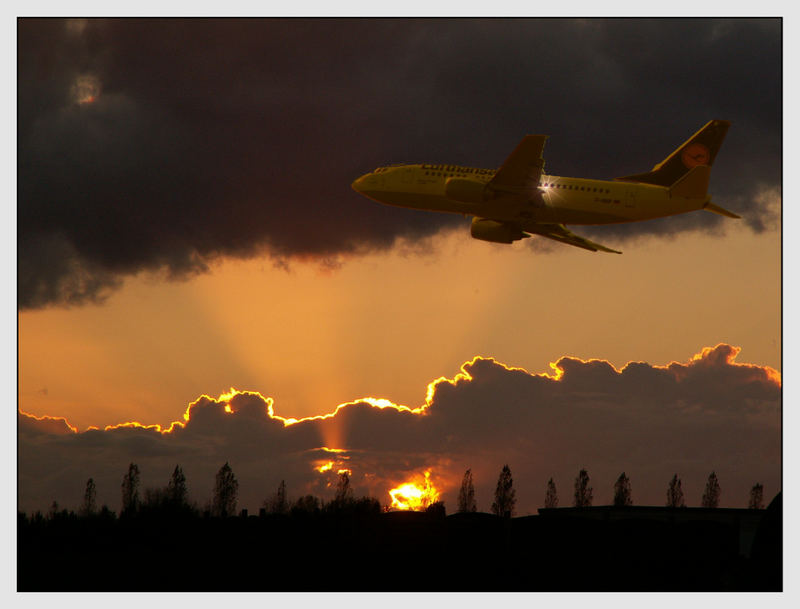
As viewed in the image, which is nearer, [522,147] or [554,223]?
[522,147]

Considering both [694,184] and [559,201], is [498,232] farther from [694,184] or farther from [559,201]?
[694,184]

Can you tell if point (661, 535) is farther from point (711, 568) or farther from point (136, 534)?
point (136, 534)

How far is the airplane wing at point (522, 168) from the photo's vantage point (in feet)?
236

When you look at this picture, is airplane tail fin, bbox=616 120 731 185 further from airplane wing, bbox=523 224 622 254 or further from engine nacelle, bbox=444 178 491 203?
engine nacelle, bbox=444 178 491 203

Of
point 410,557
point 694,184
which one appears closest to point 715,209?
point 694,184

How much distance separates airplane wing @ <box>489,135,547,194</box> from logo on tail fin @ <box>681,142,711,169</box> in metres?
20.8

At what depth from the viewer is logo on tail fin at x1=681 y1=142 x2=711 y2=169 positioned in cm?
9094

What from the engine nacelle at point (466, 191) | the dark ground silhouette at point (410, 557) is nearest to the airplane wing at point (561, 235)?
the engine nacelle at point (466, 191)

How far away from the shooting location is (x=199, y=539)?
297ft

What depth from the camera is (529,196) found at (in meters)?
77.6

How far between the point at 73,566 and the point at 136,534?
1883 cm

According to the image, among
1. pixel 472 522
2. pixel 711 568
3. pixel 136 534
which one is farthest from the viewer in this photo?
pixel 136 534

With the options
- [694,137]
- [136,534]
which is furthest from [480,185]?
[136,534]

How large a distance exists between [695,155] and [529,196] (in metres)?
21.2
